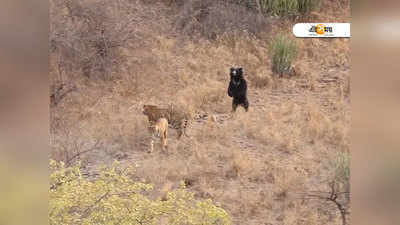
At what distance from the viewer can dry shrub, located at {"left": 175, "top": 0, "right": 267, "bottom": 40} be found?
3.52 m

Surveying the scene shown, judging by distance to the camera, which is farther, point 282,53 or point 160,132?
point 160,132

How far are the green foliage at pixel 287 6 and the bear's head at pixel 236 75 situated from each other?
0.46m

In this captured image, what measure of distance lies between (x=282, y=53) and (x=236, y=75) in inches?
14.2

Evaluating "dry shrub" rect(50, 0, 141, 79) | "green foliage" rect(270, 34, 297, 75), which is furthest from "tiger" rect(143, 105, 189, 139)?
"green foliage" rect(270, 34, 297, 75)

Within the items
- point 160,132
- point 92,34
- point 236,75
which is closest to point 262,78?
point 236,75

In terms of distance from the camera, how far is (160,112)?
360 cm

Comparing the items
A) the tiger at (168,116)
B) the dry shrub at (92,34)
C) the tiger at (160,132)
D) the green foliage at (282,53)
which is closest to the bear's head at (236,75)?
the green foliage at (282,53)

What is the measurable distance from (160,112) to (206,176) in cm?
57

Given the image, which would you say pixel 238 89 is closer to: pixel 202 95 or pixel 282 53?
pixel 202 95

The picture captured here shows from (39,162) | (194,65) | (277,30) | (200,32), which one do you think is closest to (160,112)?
(194,65)

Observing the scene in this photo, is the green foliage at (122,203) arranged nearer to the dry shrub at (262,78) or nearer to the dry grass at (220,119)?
the dry grass at (220,119)

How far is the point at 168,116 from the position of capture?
3592mm

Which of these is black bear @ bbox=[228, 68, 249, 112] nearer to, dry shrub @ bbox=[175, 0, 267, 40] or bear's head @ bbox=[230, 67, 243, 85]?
bear's head @ bbox=[230, 67, 243, 85]

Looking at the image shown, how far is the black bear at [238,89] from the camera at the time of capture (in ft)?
11.7
